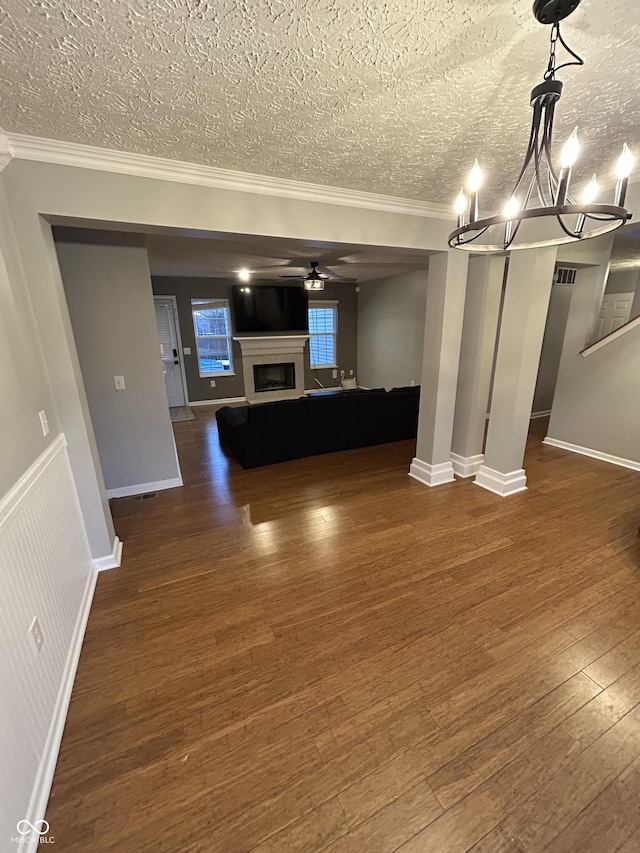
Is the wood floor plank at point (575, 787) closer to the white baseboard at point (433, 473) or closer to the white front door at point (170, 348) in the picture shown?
the white baseboard at point (433, 473)

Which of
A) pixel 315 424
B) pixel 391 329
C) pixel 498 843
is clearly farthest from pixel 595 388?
pixel 498 843

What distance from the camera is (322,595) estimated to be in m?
2.13

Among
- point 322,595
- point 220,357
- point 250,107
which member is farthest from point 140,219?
point 220,357

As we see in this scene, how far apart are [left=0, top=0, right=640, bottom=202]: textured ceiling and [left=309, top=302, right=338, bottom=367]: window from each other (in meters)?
5.84

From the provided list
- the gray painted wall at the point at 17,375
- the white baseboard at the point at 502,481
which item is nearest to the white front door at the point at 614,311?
the white baseboard at the point at 502,481

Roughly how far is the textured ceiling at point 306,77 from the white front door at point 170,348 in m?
5.12

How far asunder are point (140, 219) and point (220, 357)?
210 inches

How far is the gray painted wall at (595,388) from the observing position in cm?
379

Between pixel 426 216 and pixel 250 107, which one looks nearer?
pixel 250 107

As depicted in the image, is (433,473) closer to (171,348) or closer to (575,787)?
(575,787)

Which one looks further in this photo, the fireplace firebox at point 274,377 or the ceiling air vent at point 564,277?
the fireplace firebox at point 274,377

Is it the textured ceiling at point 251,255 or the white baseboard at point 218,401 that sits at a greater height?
the textured ceiling at point 251,255

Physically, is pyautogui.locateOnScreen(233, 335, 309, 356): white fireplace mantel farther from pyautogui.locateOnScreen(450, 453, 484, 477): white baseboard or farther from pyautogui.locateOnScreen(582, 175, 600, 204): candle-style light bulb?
pyautogui.locateOnScreen(582, 175, 600, 204): candle-style light bulb

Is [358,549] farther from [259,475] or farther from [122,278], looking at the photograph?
[122,278]
